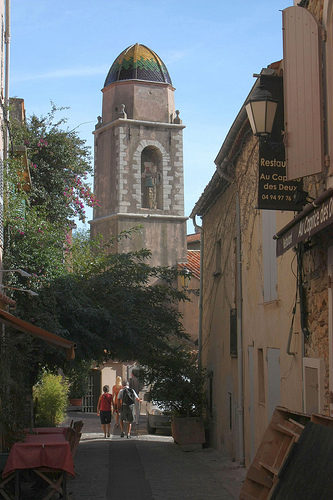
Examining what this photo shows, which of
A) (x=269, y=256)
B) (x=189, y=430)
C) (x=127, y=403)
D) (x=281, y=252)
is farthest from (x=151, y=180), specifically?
(x=281, y=252)

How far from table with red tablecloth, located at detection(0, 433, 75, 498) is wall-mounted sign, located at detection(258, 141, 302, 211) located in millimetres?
3886

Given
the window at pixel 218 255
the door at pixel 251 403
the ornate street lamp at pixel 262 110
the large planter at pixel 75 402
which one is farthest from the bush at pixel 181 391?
the large planter at pixel 75 402

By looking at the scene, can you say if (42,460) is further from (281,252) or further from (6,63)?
(6,63)

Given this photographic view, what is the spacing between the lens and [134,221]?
32.1 meters

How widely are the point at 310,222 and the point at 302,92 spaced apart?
182 centimetres

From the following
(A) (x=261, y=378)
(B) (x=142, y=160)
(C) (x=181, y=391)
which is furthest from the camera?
(B) (x=142, y=160)

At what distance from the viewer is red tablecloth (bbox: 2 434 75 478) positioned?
28.2 feet

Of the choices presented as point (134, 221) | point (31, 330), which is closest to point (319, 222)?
point (31, 330)

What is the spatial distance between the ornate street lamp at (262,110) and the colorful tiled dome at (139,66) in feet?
85.0

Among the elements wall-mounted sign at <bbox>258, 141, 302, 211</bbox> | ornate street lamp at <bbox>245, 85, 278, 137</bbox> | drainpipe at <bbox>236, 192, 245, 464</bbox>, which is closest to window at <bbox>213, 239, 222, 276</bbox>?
drainpipe at <bbox>236, 192, 245, 464</bbox>

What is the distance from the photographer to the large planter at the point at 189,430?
669 inches

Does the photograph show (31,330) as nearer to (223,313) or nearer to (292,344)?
(292,344)

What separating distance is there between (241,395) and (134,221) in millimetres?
19466

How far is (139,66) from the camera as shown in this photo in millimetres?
33344
